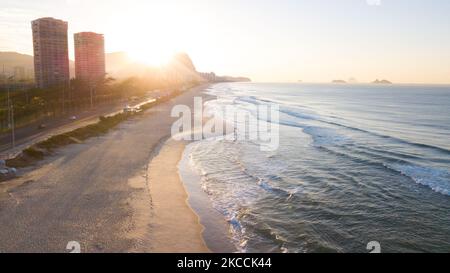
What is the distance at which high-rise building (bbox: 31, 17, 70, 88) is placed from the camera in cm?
→ 8294

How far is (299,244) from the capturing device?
11.0 m

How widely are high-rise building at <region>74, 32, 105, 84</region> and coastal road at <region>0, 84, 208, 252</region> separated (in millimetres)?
80467

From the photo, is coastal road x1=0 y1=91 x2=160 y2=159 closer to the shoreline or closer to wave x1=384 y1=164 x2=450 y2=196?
the shoreline

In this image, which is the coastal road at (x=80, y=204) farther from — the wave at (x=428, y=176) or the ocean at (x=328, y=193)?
the wave at (x=428, y=176)

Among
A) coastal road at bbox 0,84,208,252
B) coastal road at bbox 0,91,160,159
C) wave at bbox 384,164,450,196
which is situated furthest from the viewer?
coastal road at bbox 0,91,160,159

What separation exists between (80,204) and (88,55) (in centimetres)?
9291

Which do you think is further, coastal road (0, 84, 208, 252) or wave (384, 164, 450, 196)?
wave (384, 164, 450, 196)

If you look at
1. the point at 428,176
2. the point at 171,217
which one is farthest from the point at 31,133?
the point at 428,176

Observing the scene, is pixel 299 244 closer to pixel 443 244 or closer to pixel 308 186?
pixel 443 244

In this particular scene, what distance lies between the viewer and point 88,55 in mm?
97625

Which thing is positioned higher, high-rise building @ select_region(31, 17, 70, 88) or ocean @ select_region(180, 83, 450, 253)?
high-rise building @ select_region(31, 17, 70, 88)

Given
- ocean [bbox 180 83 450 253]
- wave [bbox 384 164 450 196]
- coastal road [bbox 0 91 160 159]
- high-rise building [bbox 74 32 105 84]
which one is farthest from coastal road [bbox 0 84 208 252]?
high-rise building [bbox 74 32 105 84]

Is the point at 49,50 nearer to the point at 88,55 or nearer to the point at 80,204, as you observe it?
the point at 88,55
